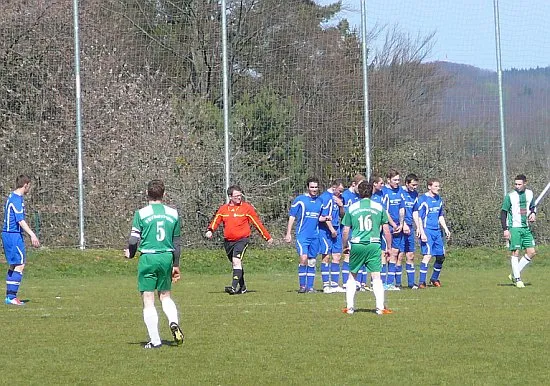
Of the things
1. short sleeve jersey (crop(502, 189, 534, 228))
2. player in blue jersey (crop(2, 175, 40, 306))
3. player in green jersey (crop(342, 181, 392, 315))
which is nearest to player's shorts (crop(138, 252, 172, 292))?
player in green jersey (crop(342, 181, 392, 315))

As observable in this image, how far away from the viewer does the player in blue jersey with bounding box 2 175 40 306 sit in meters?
18.3

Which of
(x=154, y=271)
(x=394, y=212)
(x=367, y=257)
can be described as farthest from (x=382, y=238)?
(x=154, y=271)

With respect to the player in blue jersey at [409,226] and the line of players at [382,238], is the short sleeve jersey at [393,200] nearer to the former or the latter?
the line of players at [382,238]

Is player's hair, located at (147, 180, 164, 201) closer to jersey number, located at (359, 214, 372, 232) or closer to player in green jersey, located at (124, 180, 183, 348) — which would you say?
player in green jersey, located at (124, 180, 183, 348)

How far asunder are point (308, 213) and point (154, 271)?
27.2ft

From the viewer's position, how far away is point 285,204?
29.3 meters

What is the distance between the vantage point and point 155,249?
40.0 feet

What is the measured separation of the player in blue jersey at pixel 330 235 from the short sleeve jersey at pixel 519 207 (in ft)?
10.3

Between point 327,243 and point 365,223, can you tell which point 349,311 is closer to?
point 365,223

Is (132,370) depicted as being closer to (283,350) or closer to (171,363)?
(171,363)

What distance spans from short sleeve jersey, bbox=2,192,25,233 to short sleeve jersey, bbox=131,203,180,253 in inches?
266

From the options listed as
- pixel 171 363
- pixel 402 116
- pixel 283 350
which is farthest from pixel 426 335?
pixel 402 116

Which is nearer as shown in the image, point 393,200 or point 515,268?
point 515,268

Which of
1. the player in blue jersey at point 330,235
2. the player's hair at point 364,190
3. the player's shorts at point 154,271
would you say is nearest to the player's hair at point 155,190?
the player's shorts at point 154,271
